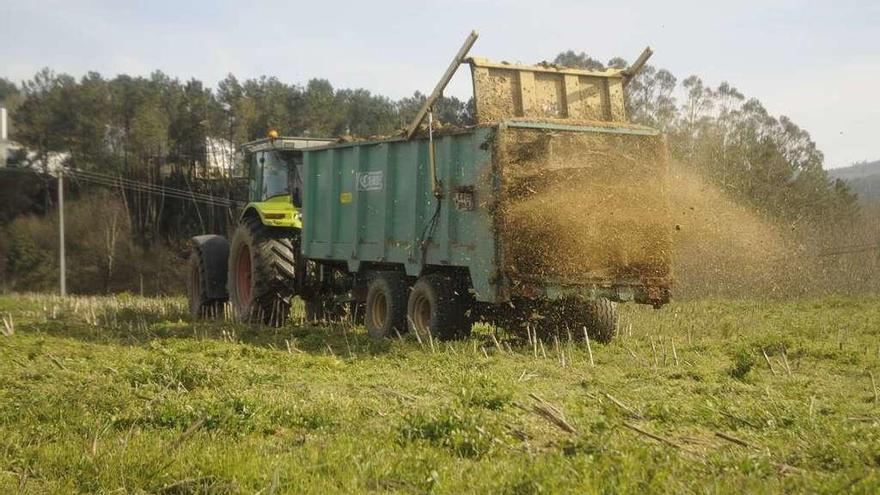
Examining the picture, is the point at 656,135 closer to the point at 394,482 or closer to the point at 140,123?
the point at 394,482

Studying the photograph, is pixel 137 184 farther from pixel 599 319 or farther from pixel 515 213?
pixel 515 213

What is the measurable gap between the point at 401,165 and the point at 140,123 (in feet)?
131

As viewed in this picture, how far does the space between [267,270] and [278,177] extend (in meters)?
1.85

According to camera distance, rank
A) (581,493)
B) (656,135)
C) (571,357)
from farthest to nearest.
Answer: (656,135) → (571,357) → (581,493)

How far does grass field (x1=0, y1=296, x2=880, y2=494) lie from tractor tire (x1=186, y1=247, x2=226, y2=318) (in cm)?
568

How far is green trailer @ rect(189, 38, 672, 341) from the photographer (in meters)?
10.9

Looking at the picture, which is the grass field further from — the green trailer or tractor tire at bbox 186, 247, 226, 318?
tractor tire at bbox 186, 247, 226, 318

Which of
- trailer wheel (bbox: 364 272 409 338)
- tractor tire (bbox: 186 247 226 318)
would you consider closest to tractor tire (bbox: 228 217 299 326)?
tractor tire (bbox: 186 247 226 318)

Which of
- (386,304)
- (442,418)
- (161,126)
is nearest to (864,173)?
(161,126)

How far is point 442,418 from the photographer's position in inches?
258

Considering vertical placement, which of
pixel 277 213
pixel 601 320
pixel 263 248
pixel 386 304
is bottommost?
pixel 601 320

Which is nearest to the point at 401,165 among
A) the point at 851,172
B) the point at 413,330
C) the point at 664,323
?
the point at 413,330

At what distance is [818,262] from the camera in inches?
864

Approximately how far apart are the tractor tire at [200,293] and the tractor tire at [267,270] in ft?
4.60
